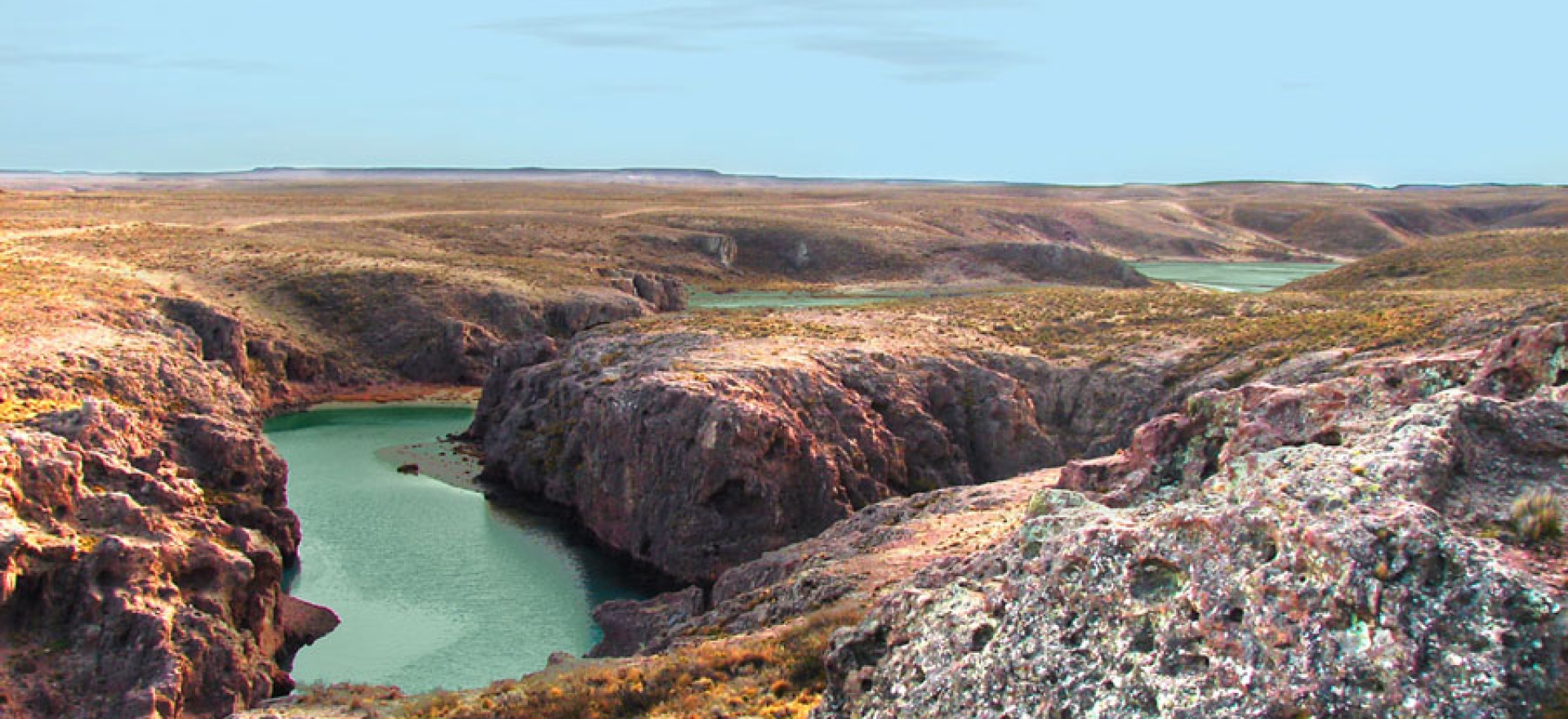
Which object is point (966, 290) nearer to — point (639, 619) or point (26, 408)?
point (639, 619)

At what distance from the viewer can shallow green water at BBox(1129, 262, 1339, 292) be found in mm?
125562

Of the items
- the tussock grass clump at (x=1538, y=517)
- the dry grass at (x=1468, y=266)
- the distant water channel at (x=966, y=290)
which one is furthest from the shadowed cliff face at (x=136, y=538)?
the dry grass at (x=1468, y=266)

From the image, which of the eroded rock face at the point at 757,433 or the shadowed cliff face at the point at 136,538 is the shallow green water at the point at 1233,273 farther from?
the shadowed cliff face at the point at 136,538

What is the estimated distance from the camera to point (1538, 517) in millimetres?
13914

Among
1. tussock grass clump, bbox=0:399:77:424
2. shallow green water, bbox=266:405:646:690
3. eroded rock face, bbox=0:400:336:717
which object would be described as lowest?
shallow green water, bbox=266:405:646:690

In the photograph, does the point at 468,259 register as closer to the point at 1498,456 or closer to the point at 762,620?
the point at 762,620

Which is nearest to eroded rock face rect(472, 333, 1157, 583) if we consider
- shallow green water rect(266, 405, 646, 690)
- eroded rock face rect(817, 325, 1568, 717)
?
shallow green water rect(266, 405, 646, 690)

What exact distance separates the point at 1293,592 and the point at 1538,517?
3.09 meters

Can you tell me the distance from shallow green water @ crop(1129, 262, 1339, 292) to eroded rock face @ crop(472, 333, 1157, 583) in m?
72.0

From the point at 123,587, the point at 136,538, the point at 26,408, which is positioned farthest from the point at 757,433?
the point at 26,408

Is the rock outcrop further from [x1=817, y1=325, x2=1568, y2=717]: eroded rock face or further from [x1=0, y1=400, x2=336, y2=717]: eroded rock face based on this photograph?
[x1=817, y1=325, x2=1568, y2=717]: eroded rock face

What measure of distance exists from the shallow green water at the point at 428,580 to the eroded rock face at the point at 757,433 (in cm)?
249

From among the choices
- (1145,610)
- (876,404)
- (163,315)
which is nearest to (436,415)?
(163,315)

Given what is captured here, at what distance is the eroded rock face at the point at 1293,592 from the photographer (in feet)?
40.9
